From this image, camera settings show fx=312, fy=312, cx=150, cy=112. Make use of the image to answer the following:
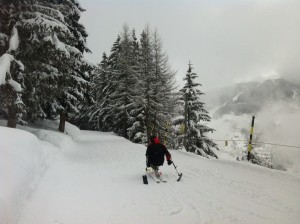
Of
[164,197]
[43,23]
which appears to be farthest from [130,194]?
[43,23]

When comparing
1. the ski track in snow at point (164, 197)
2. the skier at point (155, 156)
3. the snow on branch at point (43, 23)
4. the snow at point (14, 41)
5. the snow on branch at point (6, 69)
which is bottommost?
the ski track in snow at point (164, 197)

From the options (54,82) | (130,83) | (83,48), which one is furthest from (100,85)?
(54,82)

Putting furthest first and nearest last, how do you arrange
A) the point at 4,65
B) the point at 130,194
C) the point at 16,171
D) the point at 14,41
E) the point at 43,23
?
the point at 43,23, the point at 14,41, the point at 4,65, the point at 130,194, the point at 16,171

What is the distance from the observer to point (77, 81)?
23156 mm

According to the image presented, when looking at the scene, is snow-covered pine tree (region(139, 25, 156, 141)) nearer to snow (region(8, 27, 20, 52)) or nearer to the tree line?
the tree line

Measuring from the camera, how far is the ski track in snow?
22.5 ft

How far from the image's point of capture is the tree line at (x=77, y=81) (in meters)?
14.2

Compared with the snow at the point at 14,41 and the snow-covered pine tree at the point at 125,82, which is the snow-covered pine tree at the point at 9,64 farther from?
A: the snow-covered pine tree at the point at 125,82

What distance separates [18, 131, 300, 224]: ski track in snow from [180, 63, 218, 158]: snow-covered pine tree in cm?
1547

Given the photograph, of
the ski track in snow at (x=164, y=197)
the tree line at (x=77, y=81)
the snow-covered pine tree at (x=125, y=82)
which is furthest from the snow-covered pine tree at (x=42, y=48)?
the snow-covered pine tree at (x=125, y=82)

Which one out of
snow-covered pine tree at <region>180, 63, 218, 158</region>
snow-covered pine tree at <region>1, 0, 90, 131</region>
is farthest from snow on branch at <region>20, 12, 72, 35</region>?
snow-covered pine tree at <region>180, 63, 218, 158</region>

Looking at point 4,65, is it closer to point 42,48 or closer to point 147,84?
point 42,48

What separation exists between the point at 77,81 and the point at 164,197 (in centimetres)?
1640

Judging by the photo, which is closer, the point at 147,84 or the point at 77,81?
the point at 77,81
